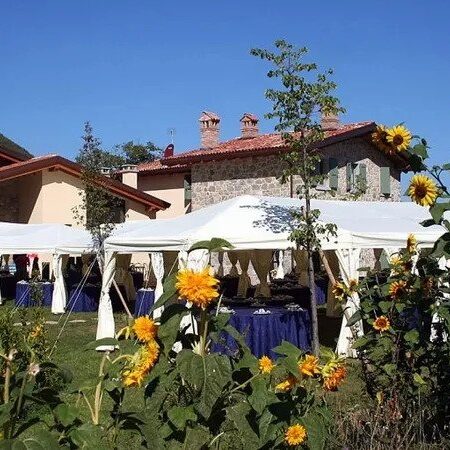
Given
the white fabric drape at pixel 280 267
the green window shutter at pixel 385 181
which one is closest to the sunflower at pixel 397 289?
the white fabric drape at pixel 280 267

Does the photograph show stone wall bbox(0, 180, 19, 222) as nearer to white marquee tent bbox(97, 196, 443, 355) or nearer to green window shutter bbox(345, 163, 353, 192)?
green window shutter bbox(345, 163, 353, 192)

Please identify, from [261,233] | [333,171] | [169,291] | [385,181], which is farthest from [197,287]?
[385,181]

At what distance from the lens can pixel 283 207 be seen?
36.0 ft

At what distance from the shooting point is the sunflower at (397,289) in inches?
155

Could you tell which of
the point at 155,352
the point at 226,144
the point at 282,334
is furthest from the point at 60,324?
the point at 155,352

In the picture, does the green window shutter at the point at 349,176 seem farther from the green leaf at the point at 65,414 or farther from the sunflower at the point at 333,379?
the green leaf at the point at 65,414

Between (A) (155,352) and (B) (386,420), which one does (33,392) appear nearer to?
(A) (155,352)

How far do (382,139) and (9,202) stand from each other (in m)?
22.5

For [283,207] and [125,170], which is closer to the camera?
[283,207]

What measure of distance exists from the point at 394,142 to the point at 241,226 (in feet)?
22.1

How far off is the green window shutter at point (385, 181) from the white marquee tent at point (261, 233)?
1187 centimetres

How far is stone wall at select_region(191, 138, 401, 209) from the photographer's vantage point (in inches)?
858

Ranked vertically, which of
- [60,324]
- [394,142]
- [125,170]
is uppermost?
[125,170]

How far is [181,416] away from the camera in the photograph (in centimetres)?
239
